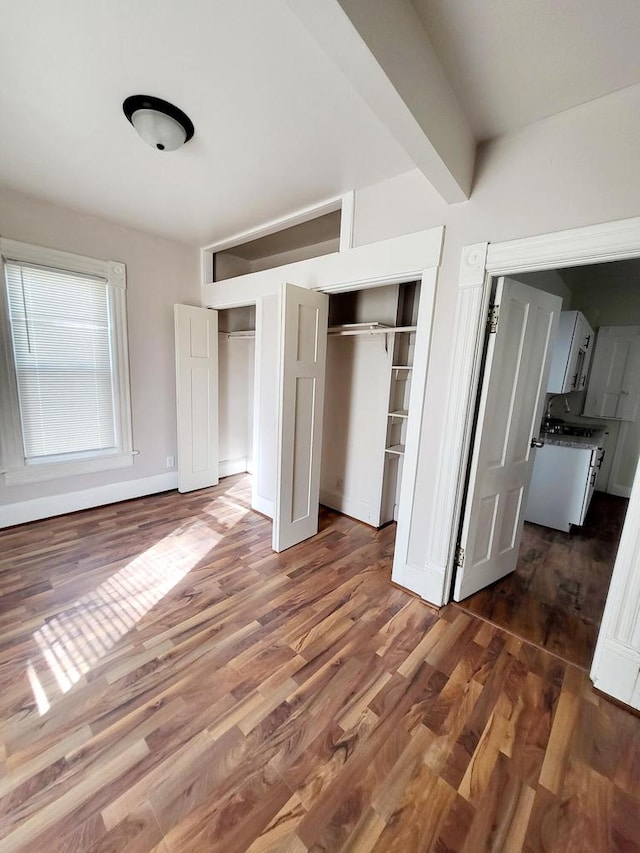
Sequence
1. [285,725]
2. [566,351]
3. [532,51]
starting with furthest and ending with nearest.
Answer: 1. [566,351]
2. [285,725]
3. [532,51]

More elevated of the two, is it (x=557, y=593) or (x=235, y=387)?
(x=235, y=387)

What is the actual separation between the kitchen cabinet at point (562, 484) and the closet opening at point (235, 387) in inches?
122

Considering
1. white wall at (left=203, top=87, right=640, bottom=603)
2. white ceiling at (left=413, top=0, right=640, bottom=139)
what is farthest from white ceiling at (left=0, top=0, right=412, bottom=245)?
white ceiling at (left=413, top=0, right=640, bottom=139)

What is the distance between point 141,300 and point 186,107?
2.09 m

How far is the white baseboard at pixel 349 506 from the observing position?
3150mm

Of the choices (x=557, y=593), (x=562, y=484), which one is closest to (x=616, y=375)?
(x=562, y=484)

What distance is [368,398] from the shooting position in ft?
10.1

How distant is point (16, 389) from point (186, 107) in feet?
8.20

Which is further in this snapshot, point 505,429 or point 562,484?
point 562,484

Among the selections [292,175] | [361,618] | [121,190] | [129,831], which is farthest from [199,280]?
[129,831]

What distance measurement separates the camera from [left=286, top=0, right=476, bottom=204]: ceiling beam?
86 cm

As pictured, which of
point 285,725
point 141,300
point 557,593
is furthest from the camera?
point 141,300

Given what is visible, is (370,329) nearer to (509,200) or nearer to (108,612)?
(509,200)

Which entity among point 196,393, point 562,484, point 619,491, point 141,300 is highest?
point 141,300
